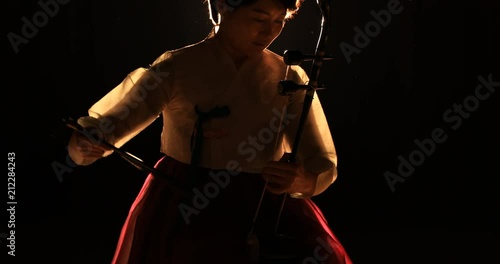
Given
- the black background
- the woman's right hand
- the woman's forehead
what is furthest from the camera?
the black background

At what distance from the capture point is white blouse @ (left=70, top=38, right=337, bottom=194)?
1.60 m

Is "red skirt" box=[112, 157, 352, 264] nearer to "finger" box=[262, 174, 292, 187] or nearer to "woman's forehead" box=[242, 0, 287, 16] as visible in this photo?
"finger" box=[262, 174, 292, 187]

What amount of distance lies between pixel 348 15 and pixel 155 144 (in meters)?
1.20

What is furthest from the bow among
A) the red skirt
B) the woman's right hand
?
the woman's right hand

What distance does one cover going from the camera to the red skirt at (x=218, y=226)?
4.95ft

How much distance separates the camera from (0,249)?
110 inches

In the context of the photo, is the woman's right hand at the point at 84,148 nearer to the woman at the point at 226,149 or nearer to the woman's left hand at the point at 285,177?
the woman at the point at 226,149

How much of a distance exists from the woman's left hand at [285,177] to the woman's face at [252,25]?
33 cm

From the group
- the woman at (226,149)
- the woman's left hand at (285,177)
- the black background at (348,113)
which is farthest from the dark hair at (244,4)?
the black background at (348,113)

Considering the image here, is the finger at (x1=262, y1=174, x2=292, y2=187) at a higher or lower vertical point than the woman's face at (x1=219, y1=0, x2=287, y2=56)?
lower

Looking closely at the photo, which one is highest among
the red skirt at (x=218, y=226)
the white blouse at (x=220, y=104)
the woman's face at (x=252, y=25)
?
the woman's face at (x=252, y=25)

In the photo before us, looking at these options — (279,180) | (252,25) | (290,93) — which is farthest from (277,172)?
(252,25)

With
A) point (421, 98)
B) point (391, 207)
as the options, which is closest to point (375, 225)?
point (391, 207)

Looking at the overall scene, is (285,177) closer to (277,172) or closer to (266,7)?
(277,172)
